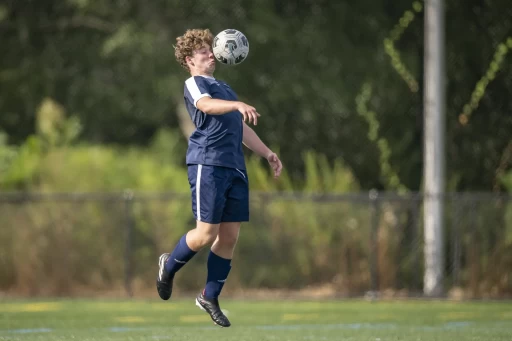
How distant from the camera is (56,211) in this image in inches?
659

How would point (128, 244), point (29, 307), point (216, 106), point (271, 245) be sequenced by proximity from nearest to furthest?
1. point (216, 106)
2. point (29, 307)
3. point (128, 244)
4. point (271, 245)

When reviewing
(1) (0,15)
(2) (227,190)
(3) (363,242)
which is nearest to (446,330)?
(2) (227,190)

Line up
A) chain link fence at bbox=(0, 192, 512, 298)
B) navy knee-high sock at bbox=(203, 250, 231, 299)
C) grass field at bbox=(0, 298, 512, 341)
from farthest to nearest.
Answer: chain link fence at bbox=(0, 192, 512, 298)
grass field at bbox=(0, 298, 512, 341)
navy knee-high sock at bbox=(203, 250, 231, 299)

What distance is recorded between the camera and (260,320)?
37.1 ft

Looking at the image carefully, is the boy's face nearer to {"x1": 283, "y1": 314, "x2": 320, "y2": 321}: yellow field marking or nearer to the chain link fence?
{"x1": 283, "y1": 314, "x2": 320, "y2": 321}: yellow field marking

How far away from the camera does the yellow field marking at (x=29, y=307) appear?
41.1ft

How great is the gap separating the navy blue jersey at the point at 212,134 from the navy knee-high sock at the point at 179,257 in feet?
2.14

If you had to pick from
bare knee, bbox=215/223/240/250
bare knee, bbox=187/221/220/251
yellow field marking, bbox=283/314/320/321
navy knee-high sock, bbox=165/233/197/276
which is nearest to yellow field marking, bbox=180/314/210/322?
→ yellow field marking, bbox=283/314/320/321

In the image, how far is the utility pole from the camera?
621 inches

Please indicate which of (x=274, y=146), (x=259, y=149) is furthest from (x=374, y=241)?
(x=259, y=149)

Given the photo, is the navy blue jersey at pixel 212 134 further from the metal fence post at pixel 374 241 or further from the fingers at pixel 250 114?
the metal fence post at pixel 374 241

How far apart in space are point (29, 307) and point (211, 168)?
625 centimetres

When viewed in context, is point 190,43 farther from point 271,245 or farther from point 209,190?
point 271,245

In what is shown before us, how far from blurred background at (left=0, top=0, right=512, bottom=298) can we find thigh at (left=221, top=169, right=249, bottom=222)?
8121 mm
